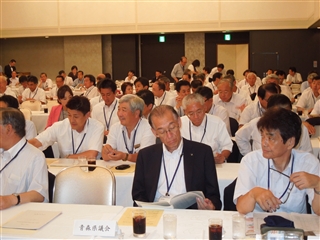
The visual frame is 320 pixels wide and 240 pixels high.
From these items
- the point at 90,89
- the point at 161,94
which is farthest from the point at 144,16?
the point at 161,94

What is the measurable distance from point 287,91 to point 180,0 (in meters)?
7.39

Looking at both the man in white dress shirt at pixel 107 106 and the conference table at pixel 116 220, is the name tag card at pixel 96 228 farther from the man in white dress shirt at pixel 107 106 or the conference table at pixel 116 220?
the man in white dress shirt at pixel 107 106

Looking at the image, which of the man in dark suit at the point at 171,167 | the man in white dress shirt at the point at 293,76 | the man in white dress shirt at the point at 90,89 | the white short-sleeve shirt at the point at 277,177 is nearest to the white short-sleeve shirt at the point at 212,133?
the man in dark suit at the point at 171,167

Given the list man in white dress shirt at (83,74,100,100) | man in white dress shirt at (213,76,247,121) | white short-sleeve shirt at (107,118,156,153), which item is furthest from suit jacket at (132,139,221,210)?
man in white dress shirt at (83,74,100,100)

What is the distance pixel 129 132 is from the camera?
4.85 metres

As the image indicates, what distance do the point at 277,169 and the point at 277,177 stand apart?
2.0 inches

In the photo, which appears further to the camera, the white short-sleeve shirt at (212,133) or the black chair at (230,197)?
the white short-sleeve shirt at (212,133)

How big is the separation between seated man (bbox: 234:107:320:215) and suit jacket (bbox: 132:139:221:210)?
372 millimetres

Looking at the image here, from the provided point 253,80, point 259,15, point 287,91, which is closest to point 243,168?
point 287,91

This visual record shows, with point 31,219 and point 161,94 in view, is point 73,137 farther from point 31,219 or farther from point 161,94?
point 161,94

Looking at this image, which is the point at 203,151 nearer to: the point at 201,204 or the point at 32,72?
the point at 201,204

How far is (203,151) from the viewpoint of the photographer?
3.37m

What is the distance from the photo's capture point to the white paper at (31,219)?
2.65m

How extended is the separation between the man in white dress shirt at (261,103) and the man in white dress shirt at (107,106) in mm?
1817
